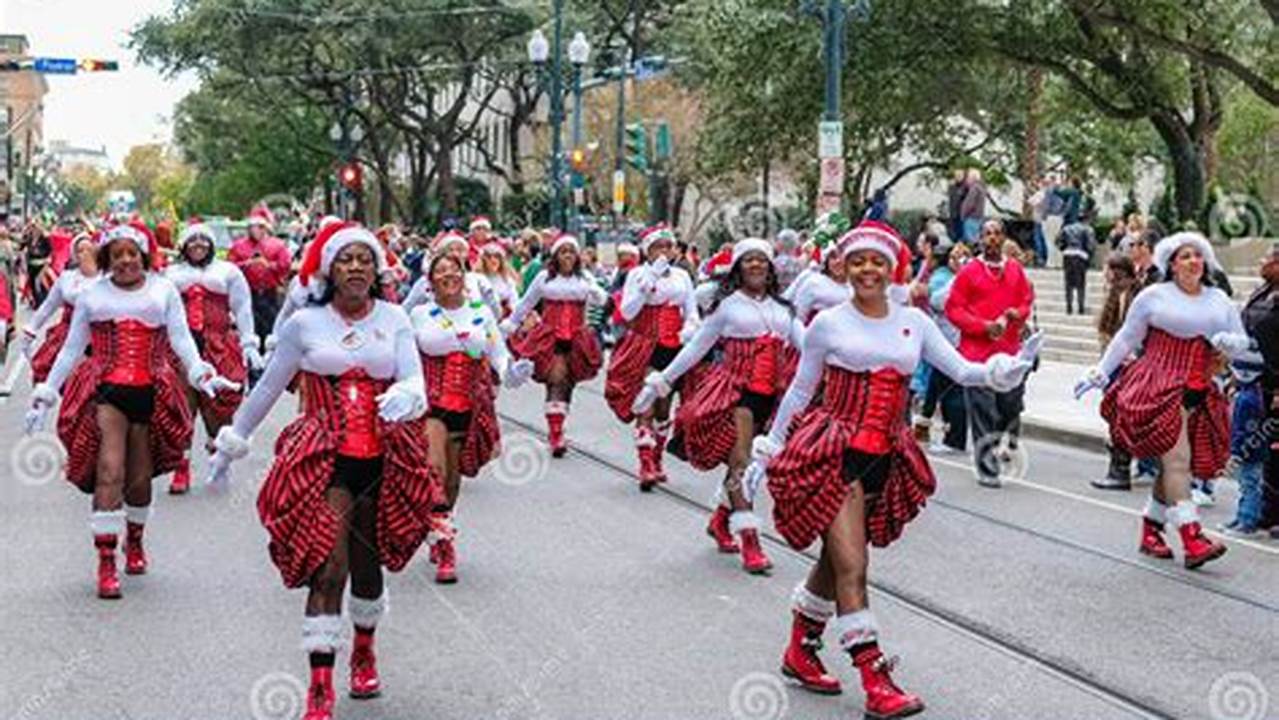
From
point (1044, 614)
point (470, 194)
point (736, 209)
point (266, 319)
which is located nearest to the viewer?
point (1044, 614)

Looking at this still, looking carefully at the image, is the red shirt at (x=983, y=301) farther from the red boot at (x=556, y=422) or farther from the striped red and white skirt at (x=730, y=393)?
the striped red and white skirt at (x=730, y=393)

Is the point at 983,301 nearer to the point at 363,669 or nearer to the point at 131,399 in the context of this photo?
the point at 131,399

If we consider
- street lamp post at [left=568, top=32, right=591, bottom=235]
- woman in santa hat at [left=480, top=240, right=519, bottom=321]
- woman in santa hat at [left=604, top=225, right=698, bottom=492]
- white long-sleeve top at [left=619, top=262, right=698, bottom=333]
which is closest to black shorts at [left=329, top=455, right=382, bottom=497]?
woman in santa hat at [left=604, top=225, right=698, bottom=492]

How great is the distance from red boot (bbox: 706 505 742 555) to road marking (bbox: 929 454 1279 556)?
2988 mm

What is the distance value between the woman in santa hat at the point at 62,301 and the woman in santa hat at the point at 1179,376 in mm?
6486

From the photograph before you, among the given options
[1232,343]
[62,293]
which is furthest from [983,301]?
[62,293]

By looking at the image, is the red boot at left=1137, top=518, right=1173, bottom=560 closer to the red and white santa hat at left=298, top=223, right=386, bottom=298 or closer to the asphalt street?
the asphalt street

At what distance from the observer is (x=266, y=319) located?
63.8 feet

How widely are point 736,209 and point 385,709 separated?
43.8 meters

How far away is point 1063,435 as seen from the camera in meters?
16.8

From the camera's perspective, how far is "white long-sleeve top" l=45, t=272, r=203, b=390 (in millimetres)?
9375

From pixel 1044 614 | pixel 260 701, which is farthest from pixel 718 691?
pixel 1044 614

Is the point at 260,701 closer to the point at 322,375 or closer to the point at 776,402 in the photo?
the point at 322,375

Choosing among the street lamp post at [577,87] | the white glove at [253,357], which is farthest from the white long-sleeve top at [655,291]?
the street lamp post at [577,87]
